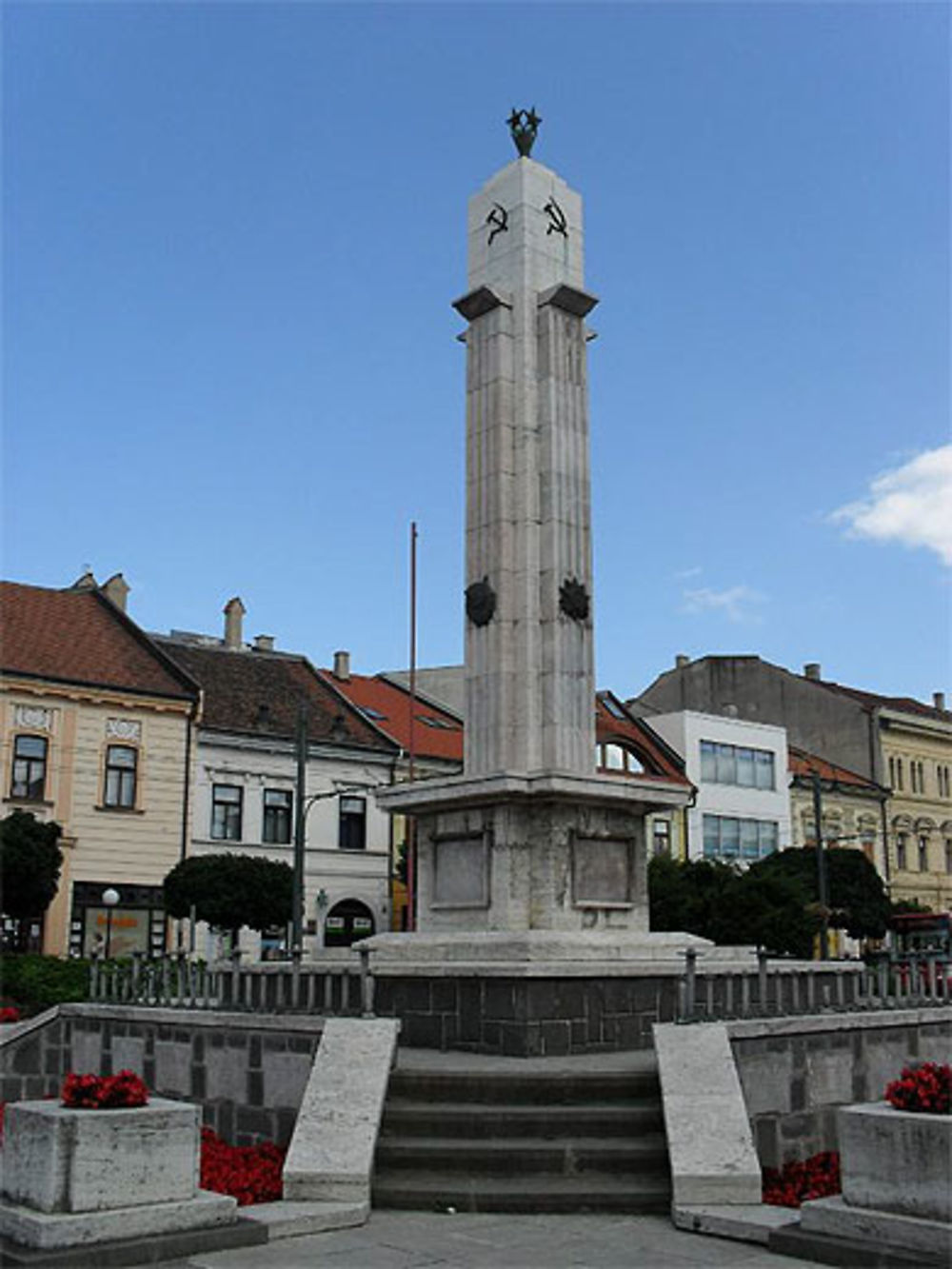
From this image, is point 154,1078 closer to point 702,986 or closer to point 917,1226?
point 702,986

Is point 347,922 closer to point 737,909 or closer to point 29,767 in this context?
point 29,767

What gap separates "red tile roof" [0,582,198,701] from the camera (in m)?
38.2

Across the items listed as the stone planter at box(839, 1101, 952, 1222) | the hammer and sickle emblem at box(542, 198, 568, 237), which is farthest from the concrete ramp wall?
the hammer and sickle emblem at box(542, 198, 568, 237)

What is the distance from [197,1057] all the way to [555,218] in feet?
38.9

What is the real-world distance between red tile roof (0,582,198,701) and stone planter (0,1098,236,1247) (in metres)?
29.7

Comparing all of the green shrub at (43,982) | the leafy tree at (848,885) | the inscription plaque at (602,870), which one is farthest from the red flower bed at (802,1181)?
the leafy tree at (848,885)

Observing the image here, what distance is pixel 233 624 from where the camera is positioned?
5038cm

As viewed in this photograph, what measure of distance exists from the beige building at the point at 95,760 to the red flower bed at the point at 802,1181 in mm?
28000

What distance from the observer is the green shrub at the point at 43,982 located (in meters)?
26.5

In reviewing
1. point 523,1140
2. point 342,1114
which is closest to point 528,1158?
point 523,1140

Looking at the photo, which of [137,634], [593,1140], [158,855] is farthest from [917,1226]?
[137,634]

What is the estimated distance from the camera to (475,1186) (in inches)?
396

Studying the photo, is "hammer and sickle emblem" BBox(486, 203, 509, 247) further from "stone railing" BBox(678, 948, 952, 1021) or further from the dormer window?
the dormer window

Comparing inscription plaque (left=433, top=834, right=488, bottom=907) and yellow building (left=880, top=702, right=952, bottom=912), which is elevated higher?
yellow building (left=880, top=702, right=952, bottom=912)
